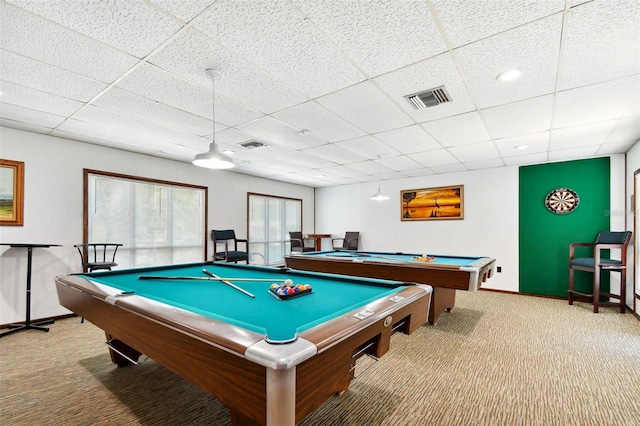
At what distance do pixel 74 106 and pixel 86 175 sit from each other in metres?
1.65

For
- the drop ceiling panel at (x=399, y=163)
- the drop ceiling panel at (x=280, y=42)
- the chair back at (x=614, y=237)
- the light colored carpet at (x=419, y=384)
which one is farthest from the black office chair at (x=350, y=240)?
the drop ceiling panel at (x=280, y=42)

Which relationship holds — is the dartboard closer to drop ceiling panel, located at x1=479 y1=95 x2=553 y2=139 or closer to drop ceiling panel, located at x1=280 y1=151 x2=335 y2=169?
drop ceiling panel, located at x1=479 y1=95 x2=553 y2=139

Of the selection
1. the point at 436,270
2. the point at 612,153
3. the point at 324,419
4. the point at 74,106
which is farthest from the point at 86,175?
the point at 612,153

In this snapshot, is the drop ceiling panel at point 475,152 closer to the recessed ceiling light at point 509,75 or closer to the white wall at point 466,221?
the white wall at point 466,221

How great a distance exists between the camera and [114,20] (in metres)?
1.72

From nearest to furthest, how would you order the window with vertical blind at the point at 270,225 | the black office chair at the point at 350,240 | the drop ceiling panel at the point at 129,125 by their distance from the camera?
the drop ceiling panel at the point at 129,125
the window with vertical blind at the point at 270,225
the black office chair at the point at 350,240

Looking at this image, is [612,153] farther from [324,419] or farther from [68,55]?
[68,55]

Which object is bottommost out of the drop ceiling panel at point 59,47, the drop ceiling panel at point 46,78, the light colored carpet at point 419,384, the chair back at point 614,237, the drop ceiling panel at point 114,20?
the light colored carpet at point 419,384

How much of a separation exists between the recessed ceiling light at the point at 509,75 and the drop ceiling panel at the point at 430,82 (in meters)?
0.27

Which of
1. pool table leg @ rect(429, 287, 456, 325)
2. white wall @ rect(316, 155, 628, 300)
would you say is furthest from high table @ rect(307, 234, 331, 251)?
pool table leg @ rect(429, 287, 456, 325)

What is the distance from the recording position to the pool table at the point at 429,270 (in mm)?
3077

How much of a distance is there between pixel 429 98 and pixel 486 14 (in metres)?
1.10

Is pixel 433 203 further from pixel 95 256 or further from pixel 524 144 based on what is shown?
pixel 95 256

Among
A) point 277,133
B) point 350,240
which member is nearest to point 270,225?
point 350,240
